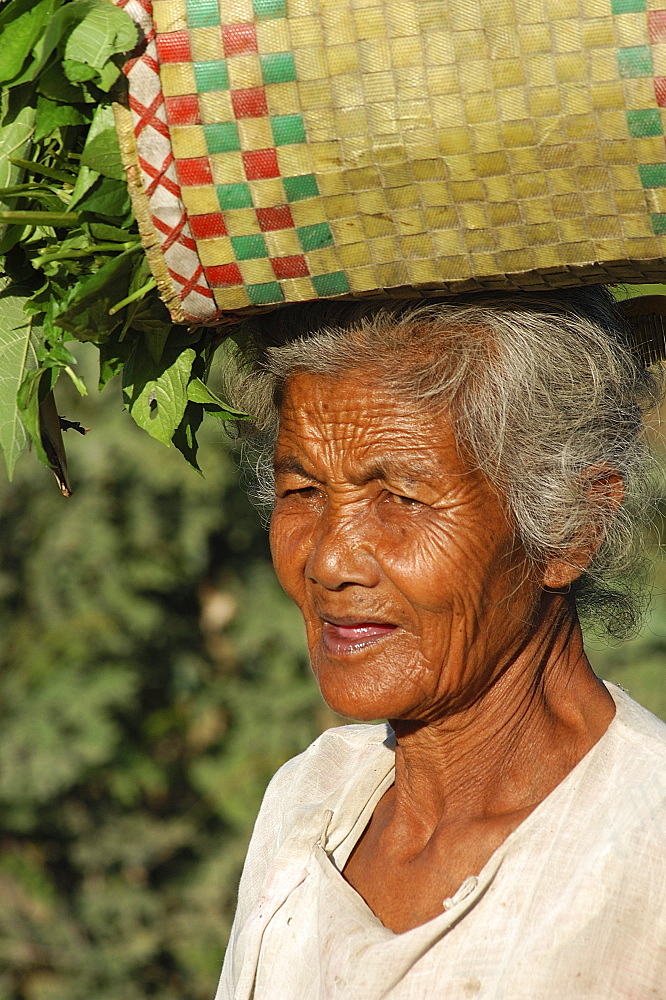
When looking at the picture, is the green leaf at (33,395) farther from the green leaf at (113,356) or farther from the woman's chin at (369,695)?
the woman's chin at (369,695)

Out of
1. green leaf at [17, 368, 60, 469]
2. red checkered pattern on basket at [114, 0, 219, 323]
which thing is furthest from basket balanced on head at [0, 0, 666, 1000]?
green leaf at [17, 368, 60, 469]

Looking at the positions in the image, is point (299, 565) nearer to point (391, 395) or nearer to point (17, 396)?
point (391, 395)

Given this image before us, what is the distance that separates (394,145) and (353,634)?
0.86 m

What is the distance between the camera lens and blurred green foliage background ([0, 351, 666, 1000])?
526 cm

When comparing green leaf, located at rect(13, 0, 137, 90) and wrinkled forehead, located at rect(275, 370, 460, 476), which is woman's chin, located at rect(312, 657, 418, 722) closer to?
wrinkled forehead, located at rect(275, 370, 460, 476)

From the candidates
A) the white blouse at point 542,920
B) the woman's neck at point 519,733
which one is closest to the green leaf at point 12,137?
the woman's neck at point 519,733

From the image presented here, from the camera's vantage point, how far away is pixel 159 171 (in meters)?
1.66

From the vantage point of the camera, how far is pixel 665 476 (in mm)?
2291

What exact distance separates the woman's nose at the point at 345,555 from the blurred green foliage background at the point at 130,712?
10.8 ft

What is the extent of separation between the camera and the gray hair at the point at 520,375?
190cm

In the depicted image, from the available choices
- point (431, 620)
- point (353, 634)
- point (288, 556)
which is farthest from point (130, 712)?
point (431, 620)

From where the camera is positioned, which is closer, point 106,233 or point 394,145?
point 394,145

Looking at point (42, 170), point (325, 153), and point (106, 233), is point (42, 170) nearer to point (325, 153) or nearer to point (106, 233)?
point (106, 233)

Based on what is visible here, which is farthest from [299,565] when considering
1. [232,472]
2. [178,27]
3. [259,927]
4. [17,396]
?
[232,472]
